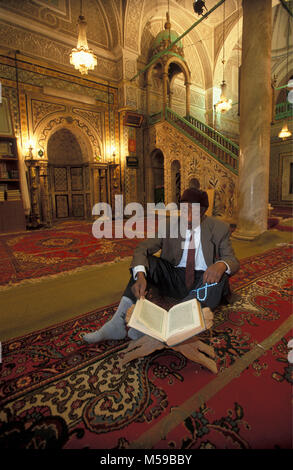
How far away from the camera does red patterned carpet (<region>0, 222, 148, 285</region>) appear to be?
346 cm

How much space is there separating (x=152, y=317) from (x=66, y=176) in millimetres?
10099

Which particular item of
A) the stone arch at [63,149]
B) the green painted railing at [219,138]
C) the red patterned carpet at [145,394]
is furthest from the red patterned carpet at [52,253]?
the stone arch at [63,149]

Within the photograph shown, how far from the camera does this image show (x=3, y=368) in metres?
1.55

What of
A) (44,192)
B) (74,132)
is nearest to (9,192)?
(44,192)

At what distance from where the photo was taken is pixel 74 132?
28.9ft

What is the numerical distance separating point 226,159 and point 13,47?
7214 millimetres

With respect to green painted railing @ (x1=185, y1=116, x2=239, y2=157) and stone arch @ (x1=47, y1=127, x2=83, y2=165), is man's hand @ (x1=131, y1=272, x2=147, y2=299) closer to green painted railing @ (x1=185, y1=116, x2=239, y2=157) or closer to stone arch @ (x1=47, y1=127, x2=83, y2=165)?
green painted railing @ (x1=185, y1=116, x2=239, y2=157)

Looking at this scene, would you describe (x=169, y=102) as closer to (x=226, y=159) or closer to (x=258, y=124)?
(x=226, y=159)

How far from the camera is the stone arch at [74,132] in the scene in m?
7.91

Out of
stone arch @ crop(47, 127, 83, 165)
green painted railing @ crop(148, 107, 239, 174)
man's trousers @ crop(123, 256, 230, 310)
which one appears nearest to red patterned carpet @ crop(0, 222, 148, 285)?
man's trousers @ crop(123, 256, 230, 310)

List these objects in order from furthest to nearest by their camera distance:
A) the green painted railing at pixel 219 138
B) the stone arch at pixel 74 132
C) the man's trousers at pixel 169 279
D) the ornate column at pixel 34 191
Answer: the green painted railing at pixel 219 138 < the stone arch at pixel 74 132 < the ornate column at pixel 34 191 < the man's trousers at pixel 169 279

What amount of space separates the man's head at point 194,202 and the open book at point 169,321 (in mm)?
793

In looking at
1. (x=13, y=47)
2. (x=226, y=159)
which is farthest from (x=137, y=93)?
(x=226, y=159)

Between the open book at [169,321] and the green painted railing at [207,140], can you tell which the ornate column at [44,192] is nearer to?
the green painted railing at [207,140]
